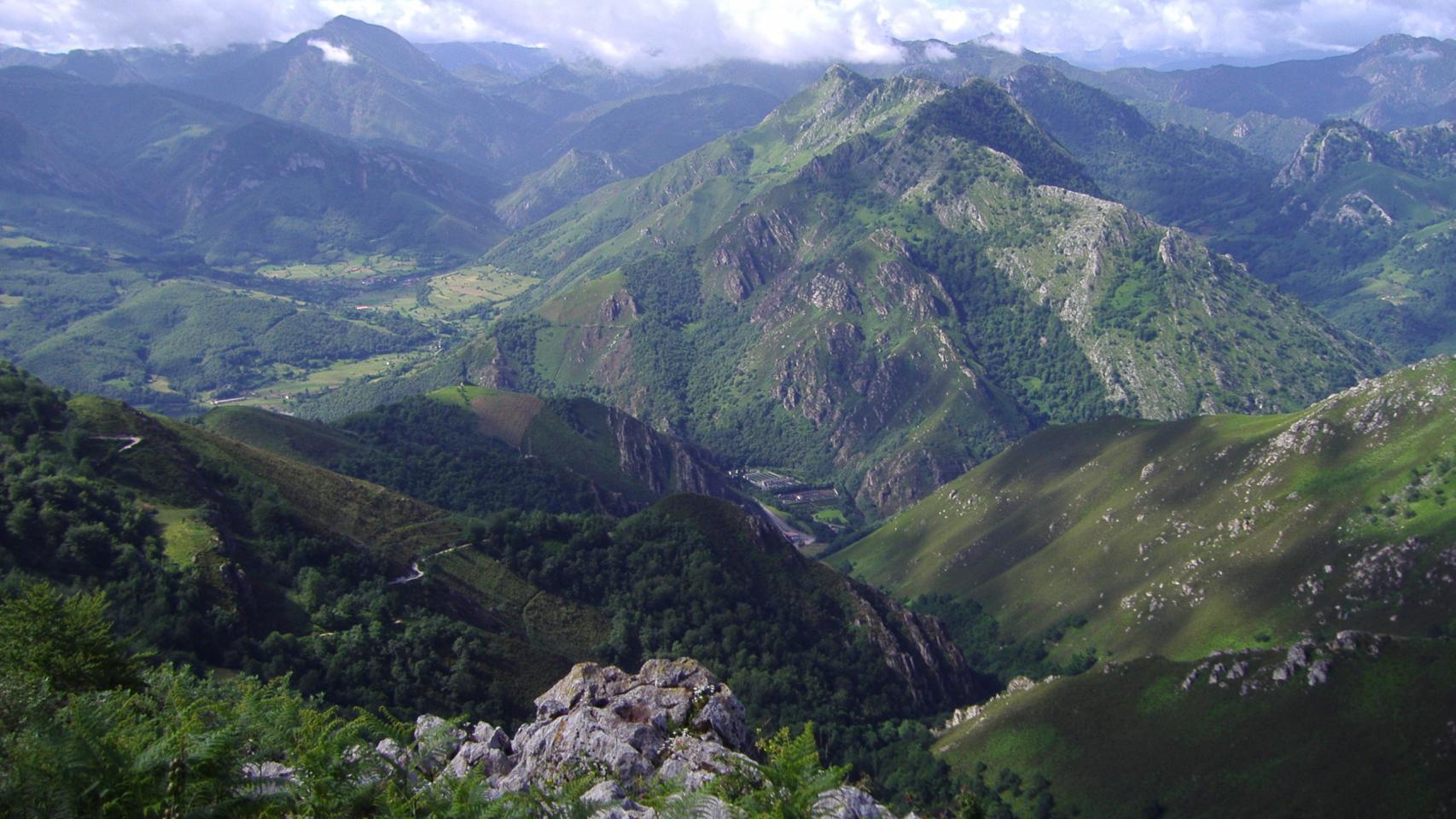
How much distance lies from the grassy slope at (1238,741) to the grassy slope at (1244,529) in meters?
37.0

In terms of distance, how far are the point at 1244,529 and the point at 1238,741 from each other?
225 feet

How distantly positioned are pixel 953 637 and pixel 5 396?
490ft

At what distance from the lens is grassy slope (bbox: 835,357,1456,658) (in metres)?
139

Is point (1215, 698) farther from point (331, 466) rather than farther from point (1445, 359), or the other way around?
point (331, 466)

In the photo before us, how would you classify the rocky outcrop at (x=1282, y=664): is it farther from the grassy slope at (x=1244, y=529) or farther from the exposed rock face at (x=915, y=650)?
the exposed rock face at (x=915, y=650)

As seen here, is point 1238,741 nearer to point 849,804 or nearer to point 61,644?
point 849,804

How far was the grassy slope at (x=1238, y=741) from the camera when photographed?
8481 cm

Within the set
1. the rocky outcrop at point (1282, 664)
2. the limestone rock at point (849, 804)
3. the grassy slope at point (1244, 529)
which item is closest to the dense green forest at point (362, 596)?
the limestone rock at point (849, 804)

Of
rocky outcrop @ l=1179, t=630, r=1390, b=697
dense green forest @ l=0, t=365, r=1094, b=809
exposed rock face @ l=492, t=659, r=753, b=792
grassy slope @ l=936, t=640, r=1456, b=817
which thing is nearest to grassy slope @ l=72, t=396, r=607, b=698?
dense green forest @ l=0, t=365, r=1094, b=809

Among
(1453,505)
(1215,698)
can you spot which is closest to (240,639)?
(1215,698)

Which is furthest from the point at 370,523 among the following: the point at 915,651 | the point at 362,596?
the point at 915,651

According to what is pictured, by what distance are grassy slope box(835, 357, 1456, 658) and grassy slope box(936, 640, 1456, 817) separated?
36953 millimetres

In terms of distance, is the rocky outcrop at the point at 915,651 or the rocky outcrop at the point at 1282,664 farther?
the rocky outcrop at the point at 915,651

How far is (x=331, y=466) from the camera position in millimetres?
187625
